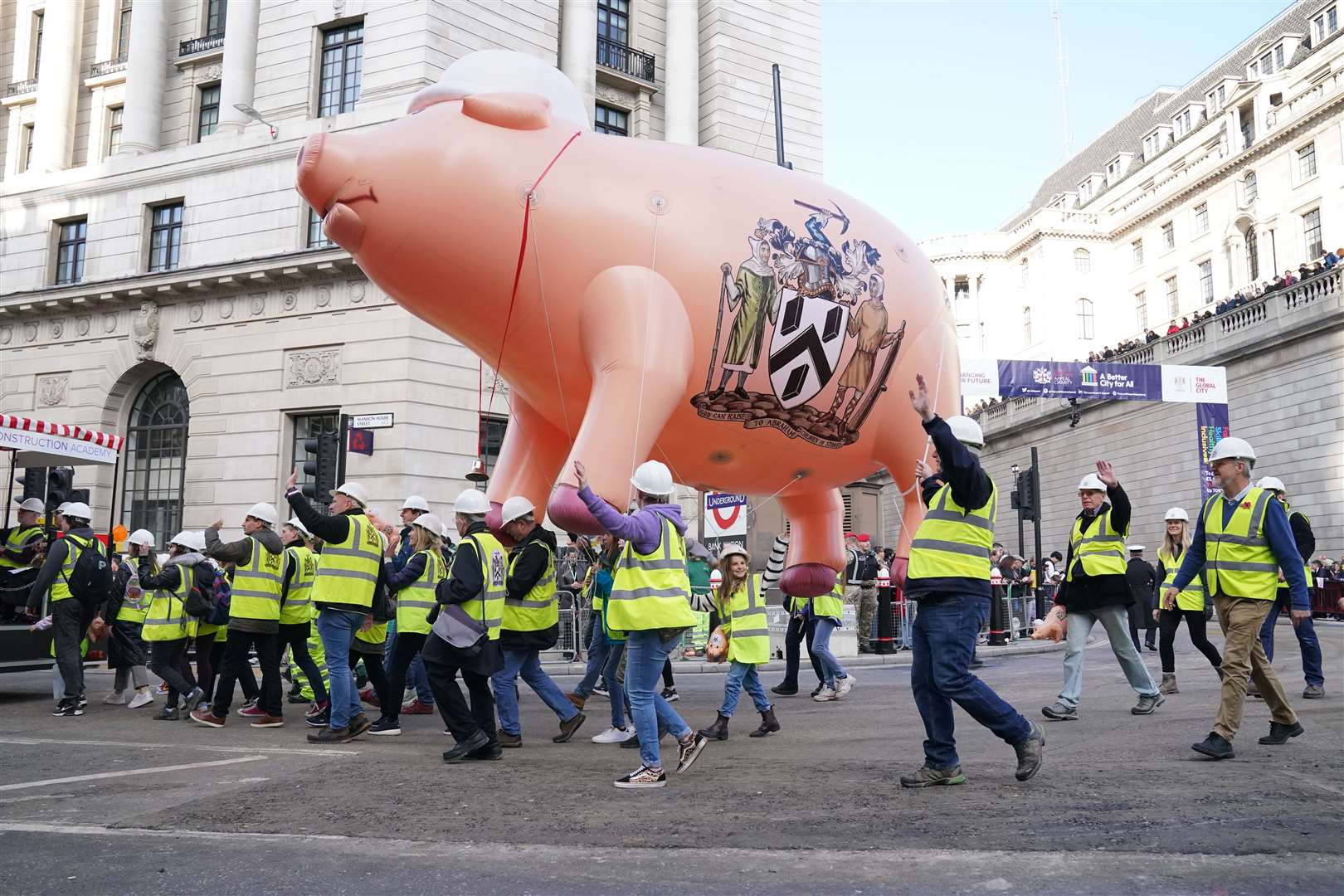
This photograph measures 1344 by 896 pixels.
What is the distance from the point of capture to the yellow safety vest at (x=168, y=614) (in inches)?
401

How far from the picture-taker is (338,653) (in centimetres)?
813

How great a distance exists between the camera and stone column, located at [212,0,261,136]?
79.4 ft

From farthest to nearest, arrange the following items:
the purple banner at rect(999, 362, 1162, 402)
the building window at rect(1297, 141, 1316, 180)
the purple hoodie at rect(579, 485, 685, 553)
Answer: the building window at rect(1297, 141, 1316, 180)
the purple banner at rect(999, 362, 1162, 402)
the purple hoodie at rect(579, 485, 685, 553)

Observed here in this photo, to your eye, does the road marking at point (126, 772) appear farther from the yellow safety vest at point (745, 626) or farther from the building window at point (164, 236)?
the building window at point (164, 236)

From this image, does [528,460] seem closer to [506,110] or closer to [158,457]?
[506,110]

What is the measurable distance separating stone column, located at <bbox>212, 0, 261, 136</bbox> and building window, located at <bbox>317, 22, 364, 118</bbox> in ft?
6.09

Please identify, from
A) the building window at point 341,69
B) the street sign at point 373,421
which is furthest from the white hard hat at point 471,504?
the building window at point 341,69

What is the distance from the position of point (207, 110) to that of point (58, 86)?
5.13 m

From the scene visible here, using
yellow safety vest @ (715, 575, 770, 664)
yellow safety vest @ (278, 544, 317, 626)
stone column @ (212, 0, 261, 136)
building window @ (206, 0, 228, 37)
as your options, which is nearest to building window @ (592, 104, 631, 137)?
stone column @ (212, 0, 261, 136)

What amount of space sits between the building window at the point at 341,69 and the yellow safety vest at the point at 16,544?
13.8m

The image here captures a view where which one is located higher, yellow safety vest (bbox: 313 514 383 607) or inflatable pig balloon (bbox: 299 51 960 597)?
inflatable pig balloon (bbox: 299 51 960 597)

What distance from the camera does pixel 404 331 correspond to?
21.5m

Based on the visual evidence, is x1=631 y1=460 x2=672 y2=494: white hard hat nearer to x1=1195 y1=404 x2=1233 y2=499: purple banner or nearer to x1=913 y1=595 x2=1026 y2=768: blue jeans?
x1=913 y1=595 x2=1026 y2=768: blue jeans

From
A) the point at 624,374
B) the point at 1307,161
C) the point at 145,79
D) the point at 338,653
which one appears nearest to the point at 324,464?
the point at 338,653
